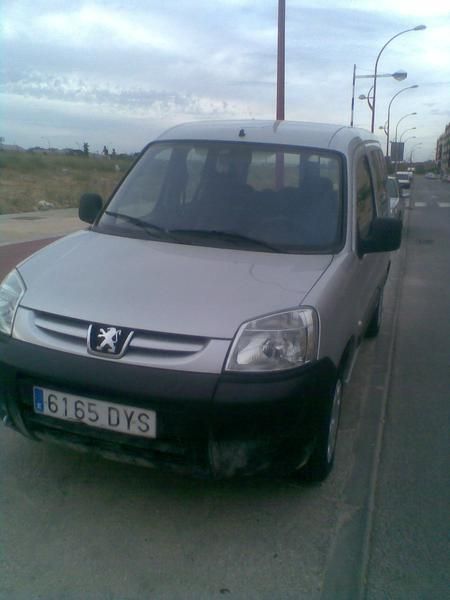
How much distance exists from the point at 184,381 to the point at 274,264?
978 mm

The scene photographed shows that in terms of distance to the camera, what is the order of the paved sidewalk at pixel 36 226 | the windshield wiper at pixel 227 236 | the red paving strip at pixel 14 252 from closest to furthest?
the windshield wiper at pixel 227 236 < the red paving strip at pixel 14 252 < the paved sidewalk at pixel 36 226

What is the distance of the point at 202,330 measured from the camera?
272 centimetres

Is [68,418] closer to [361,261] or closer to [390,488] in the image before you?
[390,488]

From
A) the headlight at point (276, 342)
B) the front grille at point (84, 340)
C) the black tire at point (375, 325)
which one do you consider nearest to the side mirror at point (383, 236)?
the headlight at point (276, 342)

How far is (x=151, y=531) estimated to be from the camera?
2.92 metres

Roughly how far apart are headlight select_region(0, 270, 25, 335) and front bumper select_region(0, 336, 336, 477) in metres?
0.12

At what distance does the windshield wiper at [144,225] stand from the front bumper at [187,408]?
116 centimetres

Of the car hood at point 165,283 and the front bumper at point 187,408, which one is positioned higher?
the car hood at point 165,283

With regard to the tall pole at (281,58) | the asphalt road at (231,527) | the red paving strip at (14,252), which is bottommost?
the red paving strip at (14,252)

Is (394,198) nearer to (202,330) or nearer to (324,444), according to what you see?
(324,444)

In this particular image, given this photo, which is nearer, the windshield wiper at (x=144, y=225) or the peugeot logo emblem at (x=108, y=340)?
the peugeot logo emblem at (x=108, y=340)

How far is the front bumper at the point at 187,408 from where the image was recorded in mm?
2641

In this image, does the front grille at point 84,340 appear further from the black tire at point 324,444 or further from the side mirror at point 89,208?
the side mirror at point 89,208

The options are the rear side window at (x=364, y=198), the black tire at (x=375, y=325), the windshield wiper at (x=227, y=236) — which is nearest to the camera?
the windshield wiper at (x=227, y=236)
